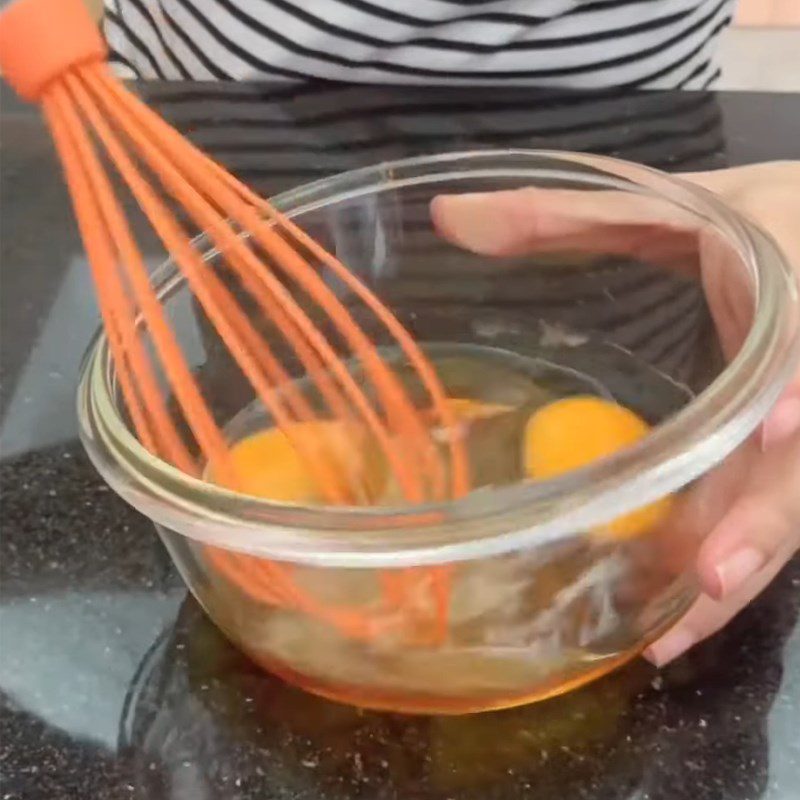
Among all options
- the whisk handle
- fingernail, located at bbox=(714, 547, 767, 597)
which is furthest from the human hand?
the whisk handle

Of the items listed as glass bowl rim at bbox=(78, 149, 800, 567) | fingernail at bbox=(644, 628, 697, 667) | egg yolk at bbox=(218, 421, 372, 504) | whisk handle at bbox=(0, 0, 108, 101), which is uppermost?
whisk handle at bbox=(0, 0, 108, 101)

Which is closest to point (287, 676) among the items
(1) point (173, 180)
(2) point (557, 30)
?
(1) point (173, 180)

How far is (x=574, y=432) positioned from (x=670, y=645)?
0.08 meters

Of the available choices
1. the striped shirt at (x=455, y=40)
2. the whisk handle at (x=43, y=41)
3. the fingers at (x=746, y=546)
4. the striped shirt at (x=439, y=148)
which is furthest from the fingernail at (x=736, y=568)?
the striped shirt at (x=455, y=40)

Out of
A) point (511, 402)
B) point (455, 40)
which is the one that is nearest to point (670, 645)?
point (511, 402)

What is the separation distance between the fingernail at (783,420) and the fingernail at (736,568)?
1.3 inches

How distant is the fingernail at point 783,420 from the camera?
343 millimetres

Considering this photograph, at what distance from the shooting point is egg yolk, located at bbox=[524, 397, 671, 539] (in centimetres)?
39

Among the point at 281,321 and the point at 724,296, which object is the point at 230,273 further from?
the point at 724,296

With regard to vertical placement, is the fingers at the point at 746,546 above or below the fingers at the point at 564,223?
below

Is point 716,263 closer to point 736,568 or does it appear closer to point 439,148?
point 736,568

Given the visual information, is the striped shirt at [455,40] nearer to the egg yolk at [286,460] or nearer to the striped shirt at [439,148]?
the striped shirt at [439,148]

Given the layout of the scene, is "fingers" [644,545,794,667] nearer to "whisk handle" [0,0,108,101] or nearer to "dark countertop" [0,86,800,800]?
"dark countertop" [0,86,800,800]

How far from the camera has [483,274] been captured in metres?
0.47
